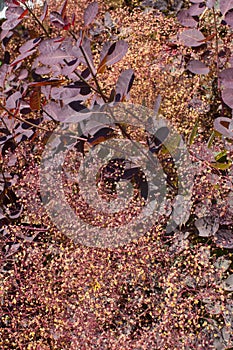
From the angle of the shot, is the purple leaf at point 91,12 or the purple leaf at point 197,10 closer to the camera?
the purple leaf at point 91,12

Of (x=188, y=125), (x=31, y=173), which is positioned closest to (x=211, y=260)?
(x=188, y=125)

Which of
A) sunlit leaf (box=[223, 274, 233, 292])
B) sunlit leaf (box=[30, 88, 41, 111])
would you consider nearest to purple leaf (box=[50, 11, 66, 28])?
sunlit leaf (box=[30, 88, 41, 111])

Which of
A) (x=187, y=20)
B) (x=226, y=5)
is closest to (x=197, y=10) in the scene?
(x=187, y=20)

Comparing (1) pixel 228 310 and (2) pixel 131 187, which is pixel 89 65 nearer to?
(2) pixel 131 187

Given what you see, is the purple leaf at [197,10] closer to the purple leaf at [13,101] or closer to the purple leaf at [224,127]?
the purple leaf at [224,127]

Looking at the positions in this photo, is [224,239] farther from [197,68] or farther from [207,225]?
[197,68]

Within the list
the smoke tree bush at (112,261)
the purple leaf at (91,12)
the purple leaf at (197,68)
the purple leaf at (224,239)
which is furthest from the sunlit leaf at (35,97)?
the purple leaf at (224,239)
